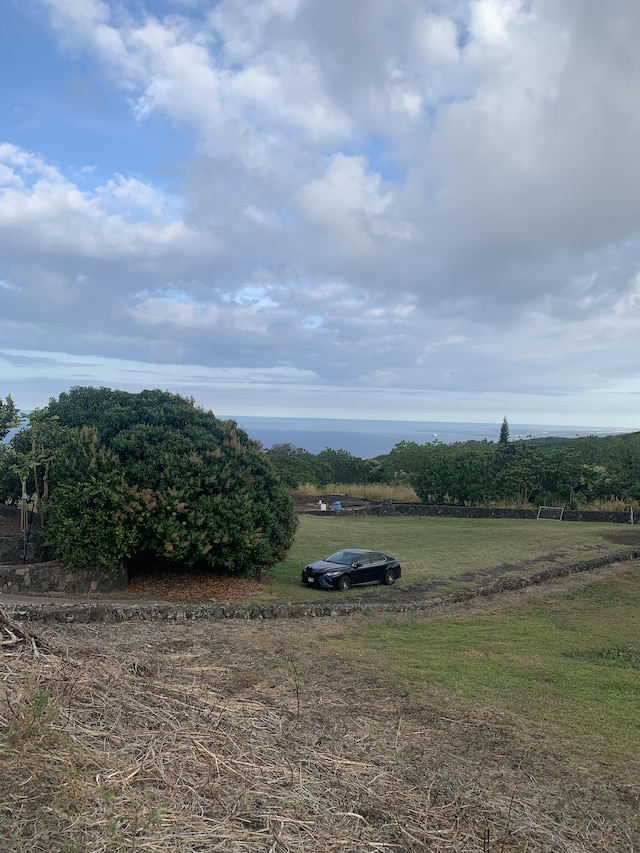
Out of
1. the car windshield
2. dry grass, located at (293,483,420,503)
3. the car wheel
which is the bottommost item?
the car wheel

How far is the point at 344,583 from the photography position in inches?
653

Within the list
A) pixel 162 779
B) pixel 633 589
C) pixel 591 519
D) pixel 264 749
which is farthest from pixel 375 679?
pixel 591 519

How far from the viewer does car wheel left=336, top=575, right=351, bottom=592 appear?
54.1 ft

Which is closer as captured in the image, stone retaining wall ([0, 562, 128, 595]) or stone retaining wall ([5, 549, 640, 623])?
stone retaining wall ([5, 549, 640, 623])

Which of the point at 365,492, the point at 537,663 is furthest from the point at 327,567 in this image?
the point at 365,492

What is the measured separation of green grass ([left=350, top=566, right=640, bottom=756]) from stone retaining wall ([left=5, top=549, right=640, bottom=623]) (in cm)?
102

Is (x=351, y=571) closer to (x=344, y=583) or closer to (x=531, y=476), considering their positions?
(x=344, y=583)

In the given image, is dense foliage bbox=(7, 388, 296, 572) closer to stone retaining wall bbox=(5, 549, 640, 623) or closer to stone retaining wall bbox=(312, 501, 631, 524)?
stone retaining wall bbox=(5, 549, 640, 623)

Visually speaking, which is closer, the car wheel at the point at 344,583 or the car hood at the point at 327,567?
the car wheel at the point at 344,583

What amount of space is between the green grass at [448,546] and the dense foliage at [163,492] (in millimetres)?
1937

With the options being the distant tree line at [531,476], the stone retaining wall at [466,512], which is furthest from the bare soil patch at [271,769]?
the distant tree line at [531,476]

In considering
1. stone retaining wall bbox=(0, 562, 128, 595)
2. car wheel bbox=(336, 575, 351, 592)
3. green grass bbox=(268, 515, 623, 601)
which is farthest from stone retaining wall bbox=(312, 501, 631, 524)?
stone retaining wall bbox=(0, 562, 128, 595)

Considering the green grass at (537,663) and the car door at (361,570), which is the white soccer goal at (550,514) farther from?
the car door at (361,570)

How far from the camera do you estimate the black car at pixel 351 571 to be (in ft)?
54.1
